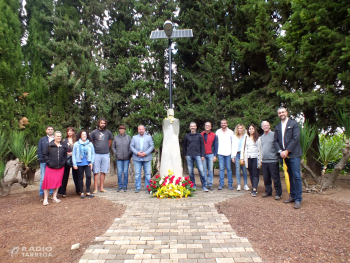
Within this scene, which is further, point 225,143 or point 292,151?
point 225,143

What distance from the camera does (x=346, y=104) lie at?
5.91 m

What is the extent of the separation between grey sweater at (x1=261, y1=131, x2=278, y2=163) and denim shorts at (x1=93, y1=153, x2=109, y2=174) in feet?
14.6

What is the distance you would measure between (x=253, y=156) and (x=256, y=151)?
158mm

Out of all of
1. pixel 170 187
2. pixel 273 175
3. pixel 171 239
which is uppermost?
pixel 273 175

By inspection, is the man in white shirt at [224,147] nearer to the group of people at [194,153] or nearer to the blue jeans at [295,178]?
the group of people at [194,153]

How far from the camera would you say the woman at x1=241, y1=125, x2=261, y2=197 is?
6039 mm

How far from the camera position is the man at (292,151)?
4836mm

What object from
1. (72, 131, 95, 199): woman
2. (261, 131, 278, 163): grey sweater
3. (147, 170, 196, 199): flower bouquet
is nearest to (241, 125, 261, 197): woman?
(261, 131, 278, 163): grey sweater

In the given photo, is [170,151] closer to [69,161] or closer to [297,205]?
[69,161]

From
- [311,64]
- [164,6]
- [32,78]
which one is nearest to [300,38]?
[311,64]

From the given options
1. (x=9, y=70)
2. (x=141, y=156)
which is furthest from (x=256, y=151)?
(x=9, y=70)

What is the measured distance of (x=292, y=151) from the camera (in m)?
4.92

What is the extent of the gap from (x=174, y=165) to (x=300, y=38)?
19.1ft

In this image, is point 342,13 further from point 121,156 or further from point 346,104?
point 121,156
